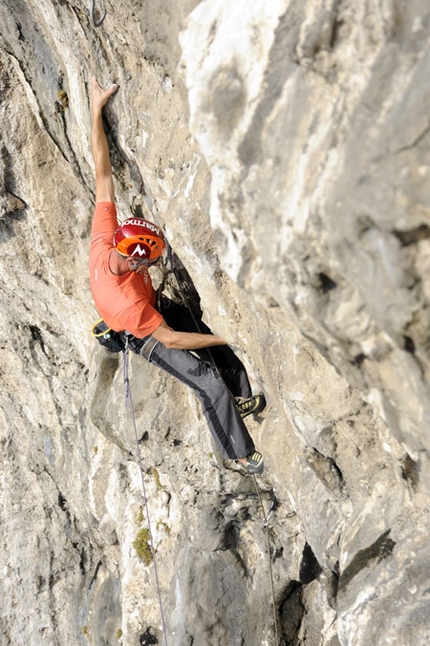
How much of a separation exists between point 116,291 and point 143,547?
3694mm

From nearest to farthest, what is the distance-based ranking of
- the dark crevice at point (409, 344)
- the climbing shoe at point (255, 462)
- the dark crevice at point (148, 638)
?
1. the dark crevice at point (409, 344)
2. the climbing shoe at point (255, 462)
3. the dark crevice at point (148, 638)

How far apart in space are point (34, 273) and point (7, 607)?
19.4ft

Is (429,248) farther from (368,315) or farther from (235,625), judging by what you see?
(235,625)

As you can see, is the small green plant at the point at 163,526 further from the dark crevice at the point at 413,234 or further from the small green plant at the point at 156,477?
the dark crevice at the point at 413,234

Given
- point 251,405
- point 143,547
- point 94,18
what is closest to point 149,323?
point 251,405

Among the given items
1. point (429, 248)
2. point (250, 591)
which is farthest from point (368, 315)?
point (250, 591)

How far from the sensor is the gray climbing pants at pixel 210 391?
5.54m

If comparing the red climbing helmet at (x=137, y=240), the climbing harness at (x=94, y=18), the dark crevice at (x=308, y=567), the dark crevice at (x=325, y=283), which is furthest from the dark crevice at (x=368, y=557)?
the climbing harness at (x=94, y=18)

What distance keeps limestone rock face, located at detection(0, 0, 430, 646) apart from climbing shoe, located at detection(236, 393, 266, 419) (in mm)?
115

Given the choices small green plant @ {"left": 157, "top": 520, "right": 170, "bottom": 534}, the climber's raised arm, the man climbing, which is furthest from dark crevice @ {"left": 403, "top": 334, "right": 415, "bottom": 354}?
small green plant @ {"left": 157, "top": 520, "right": 170, "bottom": 534}

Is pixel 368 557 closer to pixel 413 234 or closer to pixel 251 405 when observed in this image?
pixel 251 405

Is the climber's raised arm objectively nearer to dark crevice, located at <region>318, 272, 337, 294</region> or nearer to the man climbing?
the man climbing

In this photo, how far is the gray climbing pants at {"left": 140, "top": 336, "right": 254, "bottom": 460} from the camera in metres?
5.54

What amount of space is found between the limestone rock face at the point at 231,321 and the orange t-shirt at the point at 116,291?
481 millimetres
